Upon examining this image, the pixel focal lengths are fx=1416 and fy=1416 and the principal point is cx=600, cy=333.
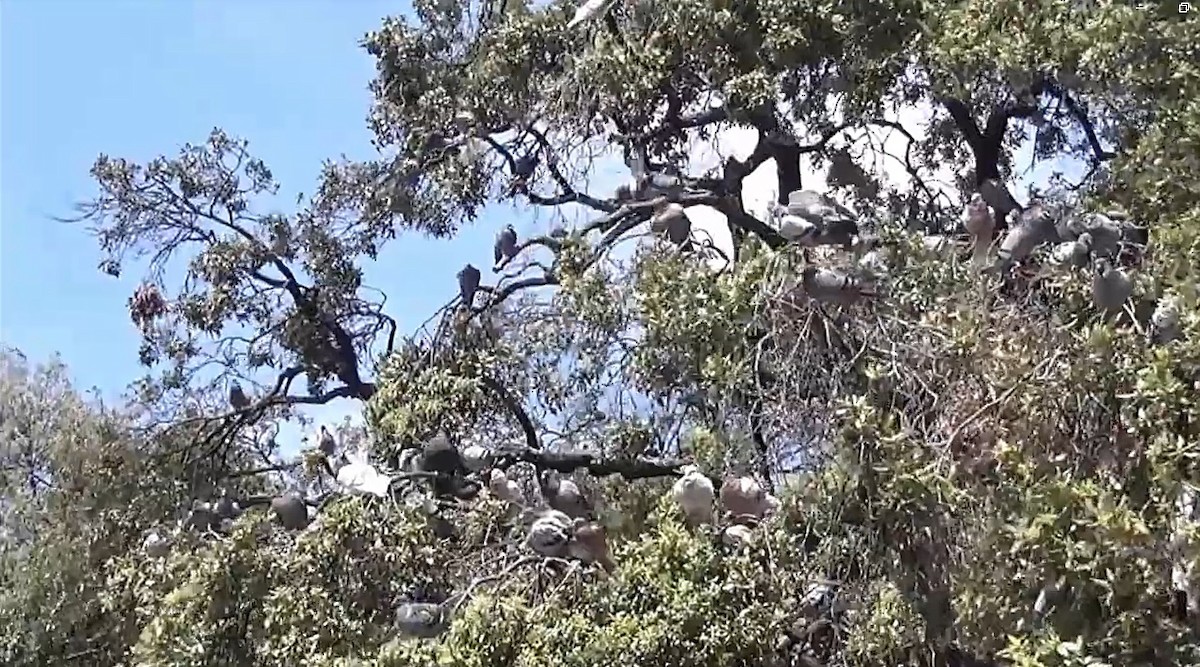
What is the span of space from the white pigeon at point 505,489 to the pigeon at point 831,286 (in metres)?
1.15

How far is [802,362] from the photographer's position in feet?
10.3

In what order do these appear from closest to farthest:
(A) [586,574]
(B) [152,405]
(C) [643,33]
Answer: (A) [586,574] < (C) [643,33] < (B) [152,405]

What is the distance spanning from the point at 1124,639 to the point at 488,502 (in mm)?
1793

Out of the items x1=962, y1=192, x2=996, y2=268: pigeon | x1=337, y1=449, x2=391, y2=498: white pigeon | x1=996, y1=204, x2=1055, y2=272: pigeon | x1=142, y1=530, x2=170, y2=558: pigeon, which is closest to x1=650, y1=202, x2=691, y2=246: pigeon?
x1=962, y1=192, x2=996, y2=268: pigeon

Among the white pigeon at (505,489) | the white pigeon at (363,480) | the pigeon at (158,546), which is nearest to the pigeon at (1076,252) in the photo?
the white pigeon at (505,489)

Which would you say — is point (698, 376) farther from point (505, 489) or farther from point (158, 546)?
point (158, 546)

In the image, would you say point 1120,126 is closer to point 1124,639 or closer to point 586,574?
point 1124,639

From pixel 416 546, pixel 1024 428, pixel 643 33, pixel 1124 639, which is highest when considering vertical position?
pixel 643 33

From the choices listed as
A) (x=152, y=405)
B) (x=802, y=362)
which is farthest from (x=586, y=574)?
(x=152, y=405)

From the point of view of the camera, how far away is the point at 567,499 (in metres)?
3.80

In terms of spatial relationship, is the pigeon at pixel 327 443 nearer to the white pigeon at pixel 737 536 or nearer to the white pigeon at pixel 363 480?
the white pigeon at pixel 363 480

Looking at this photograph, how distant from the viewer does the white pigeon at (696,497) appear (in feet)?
10.3

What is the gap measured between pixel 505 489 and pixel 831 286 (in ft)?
4.01

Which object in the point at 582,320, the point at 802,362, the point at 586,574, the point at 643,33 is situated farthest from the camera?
the point at 643,33
